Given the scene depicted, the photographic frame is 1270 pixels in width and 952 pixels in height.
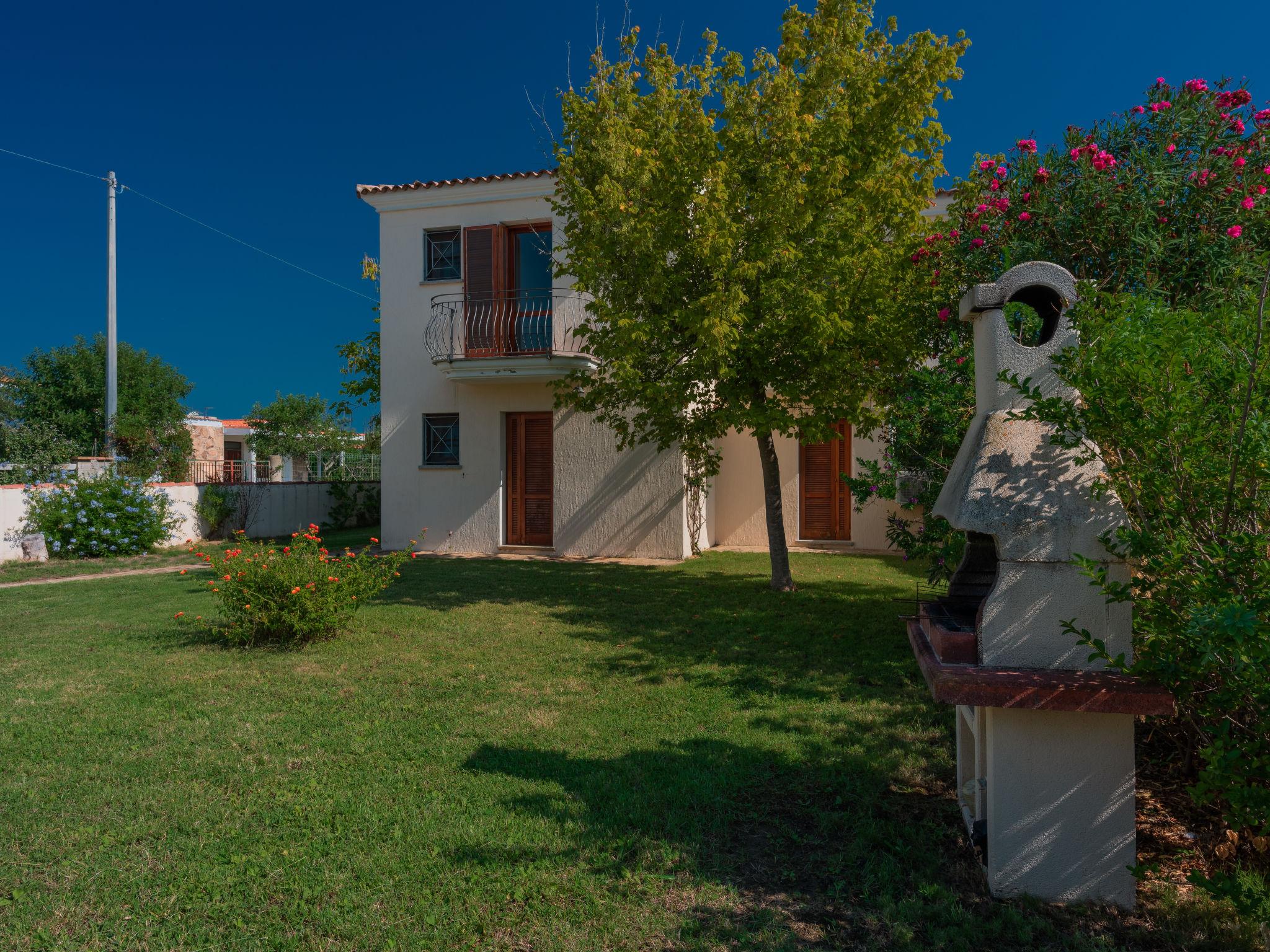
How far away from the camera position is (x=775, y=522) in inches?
373

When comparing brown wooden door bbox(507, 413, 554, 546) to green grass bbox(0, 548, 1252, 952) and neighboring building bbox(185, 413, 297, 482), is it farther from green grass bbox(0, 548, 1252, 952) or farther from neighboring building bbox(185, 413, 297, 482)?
neighboring building bbox(185, 413, 297, 482)

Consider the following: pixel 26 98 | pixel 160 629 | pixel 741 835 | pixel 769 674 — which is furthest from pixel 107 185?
pixel 741 835

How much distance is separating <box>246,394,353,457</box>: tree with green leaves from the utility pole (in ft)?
28.0

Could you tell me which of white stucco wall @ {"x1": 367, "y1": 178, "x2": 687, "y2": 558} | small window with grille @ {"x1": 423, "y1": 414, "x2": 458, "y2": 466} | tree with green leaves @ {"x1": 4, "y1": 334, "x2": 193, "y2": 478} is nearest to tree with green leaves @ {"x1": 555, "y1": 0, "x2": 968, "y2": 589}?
white stucco wall @ {"x1": 367, "y1": 178, "x2": 687, "y2": 558}

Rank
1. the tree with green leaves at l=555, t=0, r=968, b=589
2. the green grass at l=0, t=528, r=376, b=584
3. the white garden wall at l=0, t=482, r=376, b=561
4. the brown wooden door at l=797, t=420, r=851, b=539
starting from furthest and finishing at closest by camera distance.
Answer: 1. the brown wooden door at l=797, t=420, r=851, b=539
2. the white garden wall at l=0, t=482, r=376, b=561
3. the green grass at l=0, t=528, r=376, b=584
4. the tree with green leaves at l=555, t=0, r=968, b=589

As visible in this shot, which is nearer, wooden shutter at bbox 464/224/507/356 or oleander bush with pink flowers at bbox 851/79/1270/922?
oleander bush with pink flowers at bbox 851/79/1270/922

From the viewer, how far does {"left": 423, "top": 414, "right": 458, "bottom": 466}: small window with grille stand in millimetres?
13617

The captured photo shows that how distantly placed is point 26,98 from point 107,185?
5336 mm

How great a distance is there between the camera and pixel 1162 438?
2.52 m

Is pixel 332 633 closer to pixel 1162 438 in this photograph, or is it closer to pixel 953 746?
pixel 953 746

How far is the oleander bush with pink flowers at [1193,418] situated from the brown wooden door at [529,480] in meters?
9.01

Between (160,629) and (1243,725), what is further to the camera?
(160,629)

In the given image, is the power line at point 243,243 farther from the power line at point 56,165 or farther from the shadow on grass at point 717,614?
the shadow on grass at point 717,614

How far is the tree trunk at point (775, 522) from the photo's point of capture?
9.27 meters
